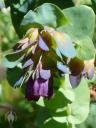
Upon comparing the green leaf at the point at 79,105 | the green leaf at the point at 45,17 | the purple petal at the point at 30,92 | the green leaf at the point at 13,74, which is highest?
the green leaf at the point at 45,17

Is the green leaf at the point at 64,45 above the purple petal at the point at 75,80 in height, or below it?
above

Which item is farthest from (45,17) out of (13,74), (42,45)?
(13,74)

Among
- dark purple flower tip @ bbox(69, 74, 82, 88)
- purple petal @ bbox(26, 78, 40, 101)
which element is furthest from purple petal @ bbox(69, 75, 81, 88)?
purple petal @ bbox(26, 78, 40, 101)

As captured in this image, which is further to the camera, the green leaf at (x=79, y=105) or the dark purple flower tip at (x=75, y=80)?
the green leaf at (x=79, y=105)

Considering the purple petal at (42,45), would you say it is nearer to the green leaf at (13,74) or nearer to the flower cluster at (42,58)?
the flower cluster at (42,58)

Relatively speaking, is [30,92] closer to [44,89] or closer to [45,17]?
[44,89]

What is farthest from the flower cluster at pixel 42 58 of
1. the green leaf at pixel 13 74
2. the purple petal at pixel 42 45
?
the green leaf at pixel 13 74
